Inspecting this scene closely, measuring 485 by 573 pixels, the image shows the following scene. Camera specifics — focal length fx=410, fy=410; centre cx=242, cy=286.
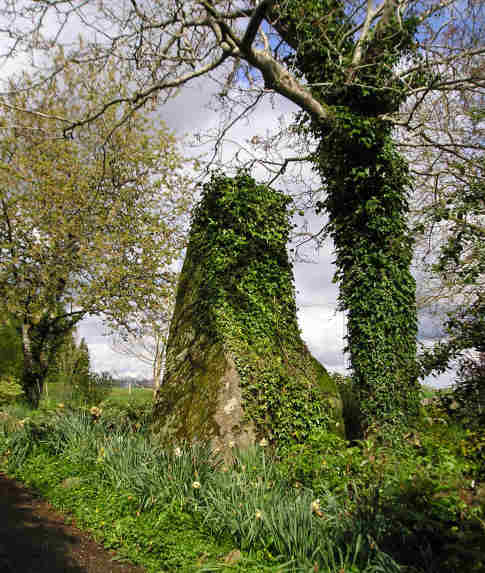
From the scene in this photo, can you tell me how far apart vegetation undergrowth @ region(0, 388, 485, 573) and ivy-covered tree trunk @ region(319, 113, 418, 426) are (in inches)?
75.2

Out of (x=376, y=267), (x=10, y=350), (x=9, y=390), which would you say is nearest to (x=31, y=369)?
(x=9, y=390)

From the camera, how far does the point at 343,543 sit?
302 centimetres

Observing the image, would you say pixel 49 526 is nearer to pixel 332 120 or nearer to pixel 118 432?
Result: pixel 118 432

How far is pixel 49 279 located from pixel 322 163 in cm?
709

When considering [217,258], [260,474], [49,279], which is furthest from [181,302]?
[49,279]

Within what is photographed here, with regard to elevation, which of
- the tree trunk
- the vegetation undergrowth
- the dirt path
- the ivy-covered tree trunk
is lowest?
the dirt path

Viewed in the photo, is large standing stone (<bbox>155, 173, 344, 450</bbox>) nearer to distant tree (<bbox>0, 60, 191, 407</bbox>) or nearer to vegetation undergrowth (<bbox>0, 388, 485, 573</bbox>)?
vegetation undergrowth (<bbox>0, 388, 485, 573</bbox>)

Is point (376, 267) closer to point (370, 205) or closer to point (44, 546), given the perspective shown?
point (370, 205)

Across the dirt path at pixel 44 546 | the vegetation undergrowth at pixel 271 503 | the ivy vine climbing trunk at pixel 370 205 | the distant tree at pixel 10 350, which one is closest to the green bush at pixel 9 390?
the vegetation undergrowth at pixel 271 503

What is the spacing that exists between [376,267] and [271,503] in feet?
14.2

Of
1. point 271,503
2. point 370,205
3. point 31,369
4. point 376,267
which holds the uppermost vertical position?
point 370,205

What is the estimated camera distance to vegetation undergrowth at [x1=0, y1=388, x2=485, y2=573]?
8.66 ft

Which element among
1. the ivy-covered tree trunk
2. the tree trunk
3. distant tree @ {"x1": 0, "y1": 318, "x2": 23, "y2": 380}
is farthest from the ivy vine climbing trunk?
distant tree @ {"x1": 0, "y1": 318, "x2": 23, "y2": 380}

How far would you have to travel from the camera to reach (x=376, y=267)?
6730 mm
